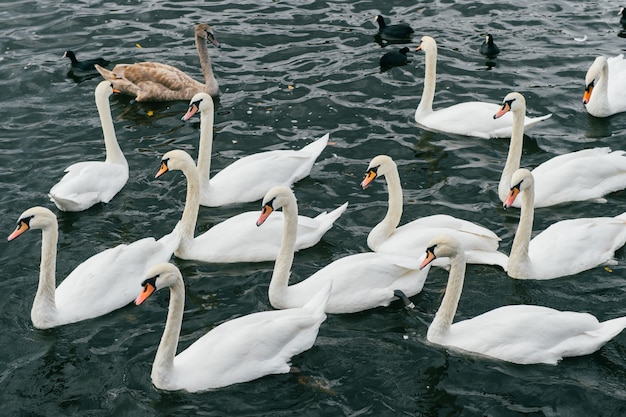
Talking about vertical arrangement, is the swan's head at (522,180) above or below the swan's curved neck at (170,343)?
above

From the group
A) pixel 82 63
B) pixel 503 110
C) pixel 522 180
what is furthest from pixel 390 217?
pixel 82 63

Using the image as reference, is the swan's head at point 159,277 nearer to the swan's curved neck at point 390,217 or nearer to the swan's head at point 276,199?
the swan's head at point 276,199

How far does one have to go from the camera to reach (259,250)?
489 inches

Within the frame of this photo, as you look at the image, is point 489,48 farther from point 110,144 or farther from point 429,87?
A: point 110,144

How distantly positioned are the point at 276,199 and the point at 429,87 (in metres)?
5.34

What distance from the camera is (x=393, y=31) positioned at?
1894cm

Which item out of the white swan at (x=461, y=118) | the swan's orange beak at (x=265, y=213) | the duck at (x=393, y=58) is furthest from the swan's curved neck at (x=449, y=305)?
the duck at (x=393, y=58)

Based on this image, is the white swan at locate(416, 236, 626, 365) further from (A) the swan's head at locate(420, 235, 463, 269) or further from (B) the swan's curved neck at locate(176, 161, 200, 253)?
(B) the swan's curved neck at locate(176, 161, 200, 253)

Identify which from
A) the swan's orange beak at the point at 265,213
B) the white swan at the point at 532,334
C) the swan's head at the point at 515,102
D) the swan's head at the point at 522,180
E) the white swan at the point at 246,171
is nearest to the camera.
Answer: the white swan at the point at 532,334

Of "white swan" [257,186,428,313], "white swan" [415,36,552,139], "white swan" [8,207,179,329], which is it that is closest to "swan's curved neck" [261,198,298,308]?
"white swan" [257,186,428,313]

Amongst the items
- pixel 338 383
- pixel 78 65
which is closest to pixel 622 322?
pixel 338 383

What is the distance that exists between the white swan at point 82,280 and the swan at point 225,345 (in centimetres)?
132

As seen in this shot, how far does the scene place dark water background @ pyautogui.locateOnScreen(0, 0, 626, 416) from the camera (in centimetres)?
1012

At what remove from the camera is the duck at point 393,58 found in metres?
17.8
